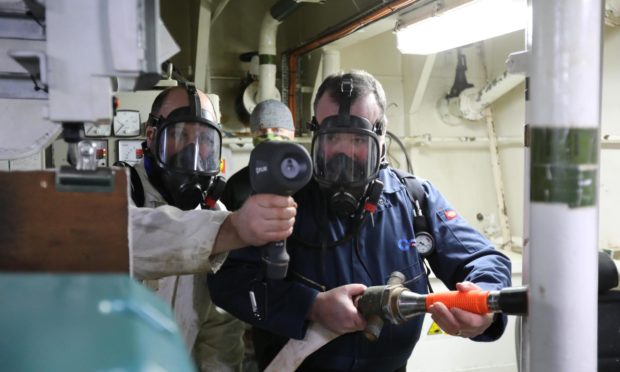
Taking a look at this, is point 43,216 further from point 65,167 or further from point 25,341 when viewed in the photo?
point 25,341

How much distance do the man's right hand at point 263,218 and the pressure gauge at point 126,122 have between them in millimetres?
2124

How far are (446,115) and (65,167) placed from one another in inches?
156

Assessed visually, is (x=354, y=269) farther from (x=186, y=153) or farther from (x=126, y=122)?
(x=126, y=122)

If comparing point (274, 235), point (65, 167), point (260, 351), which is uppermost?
point (65, 167)

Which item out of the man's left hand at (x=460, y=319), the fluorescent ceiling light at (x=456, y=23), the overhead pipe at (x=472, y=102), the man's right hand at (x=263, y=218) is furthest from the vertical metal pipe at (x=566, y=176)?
the overhead pipe at (x=472, y=102)

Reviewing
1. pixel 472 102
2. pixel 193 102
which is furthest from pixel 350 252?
pixel 472 102

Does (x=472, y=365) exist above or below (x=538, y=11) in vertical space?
below

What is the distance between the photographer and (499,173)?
4379 millimetres

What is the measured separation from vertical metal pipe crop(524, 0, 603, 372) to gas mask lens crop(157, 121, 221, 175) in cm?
133

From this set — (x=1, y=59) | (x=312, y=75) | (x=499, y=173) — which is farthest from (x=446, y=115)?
(x=1, y=59)

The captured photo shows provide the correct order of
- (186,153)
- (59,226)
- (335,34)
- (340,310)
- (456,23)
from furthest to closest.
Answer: (335,34)
(456,23)
(186,153)
(340,310)
(59,226)

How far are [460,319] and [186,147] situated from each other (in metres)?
1.11

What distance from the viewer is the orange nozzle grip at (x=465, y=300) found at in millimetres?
1131

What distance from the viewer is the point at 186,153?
76.4 inches
